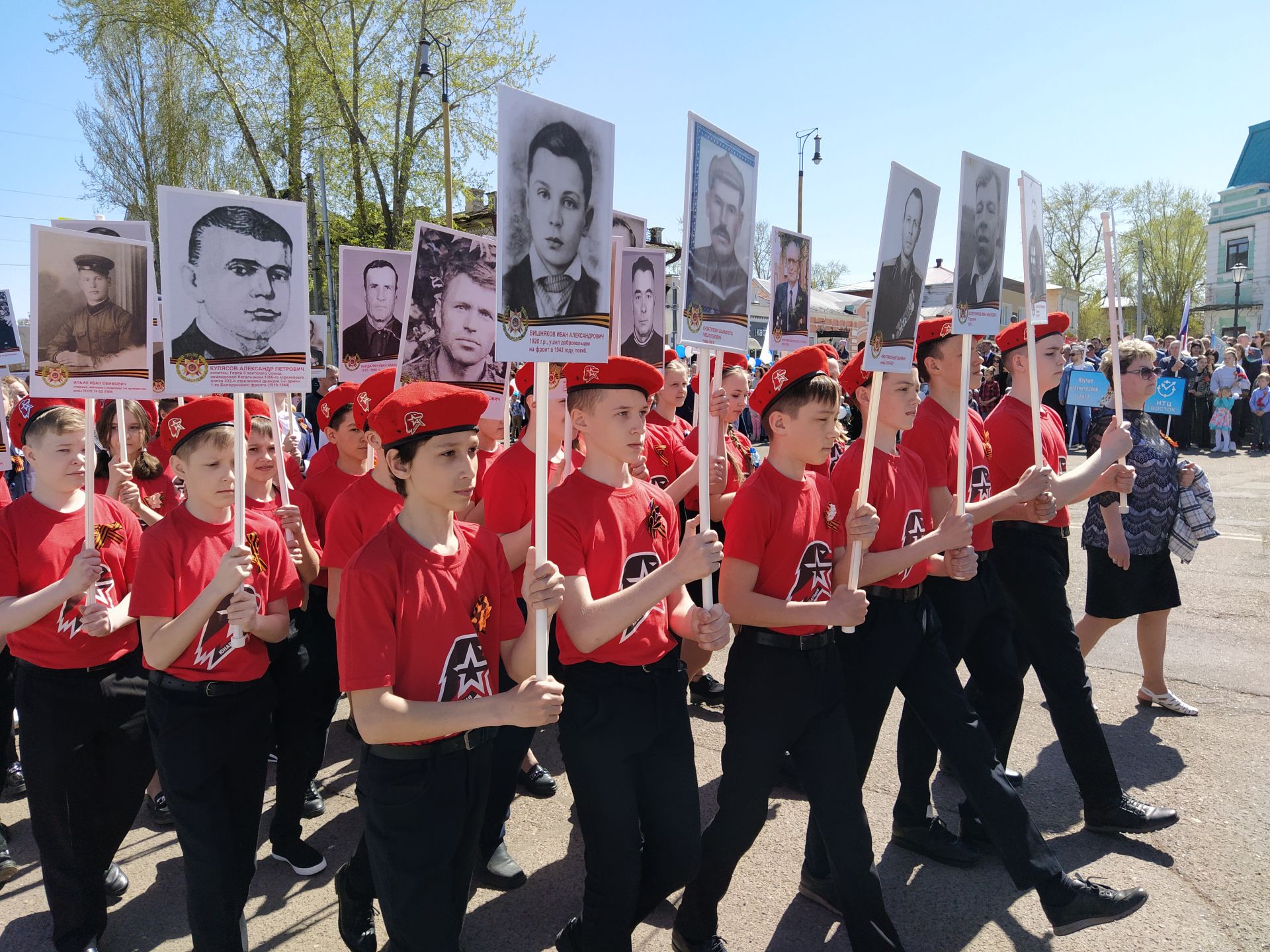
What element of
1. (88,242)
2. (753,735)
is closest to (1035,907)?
(753,735)

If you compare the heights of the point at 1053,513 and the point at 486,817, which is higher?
the point at 1053,513

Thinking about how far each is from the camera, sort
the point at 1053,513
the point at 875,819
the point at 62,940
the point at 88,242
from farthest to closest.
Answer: the point at 875,819 → the point at 1053,513 → the point at 88,242 → the point at 62,940

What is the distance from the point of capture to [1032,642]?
432cm

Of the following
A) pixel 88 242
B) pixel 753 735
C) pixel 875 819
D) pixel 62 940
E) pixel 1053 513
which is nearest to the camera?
pixel 753 735

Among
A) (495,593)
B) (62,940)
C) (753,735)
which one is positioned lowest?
(62,940)

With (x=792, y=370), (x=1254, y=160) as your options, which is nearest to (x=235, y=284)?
(x=792, y=370)

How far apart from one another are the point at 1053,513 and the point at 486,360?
290cm

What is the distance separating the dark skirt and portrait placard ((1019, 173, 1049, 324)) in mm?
2002

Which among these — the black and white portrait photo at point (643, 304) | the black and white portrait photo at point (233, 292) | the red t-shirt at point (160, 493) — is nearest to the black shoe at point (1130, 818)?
the black and white portrait photo at point (643, 304)

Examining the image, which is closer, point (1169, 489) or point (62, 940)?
point (62, 940)

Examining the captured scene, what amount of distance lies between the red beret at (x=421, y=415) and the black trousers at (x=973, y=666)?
2.40 m

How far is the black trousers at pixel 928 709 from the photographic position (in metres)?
3.48

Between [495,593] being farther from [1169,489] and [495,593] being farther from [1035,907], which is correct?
[1169,489]

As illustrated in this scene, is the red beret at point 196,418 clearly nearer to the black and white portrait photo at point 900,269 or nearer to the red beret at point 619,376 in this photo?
the red beret at point 619,376
